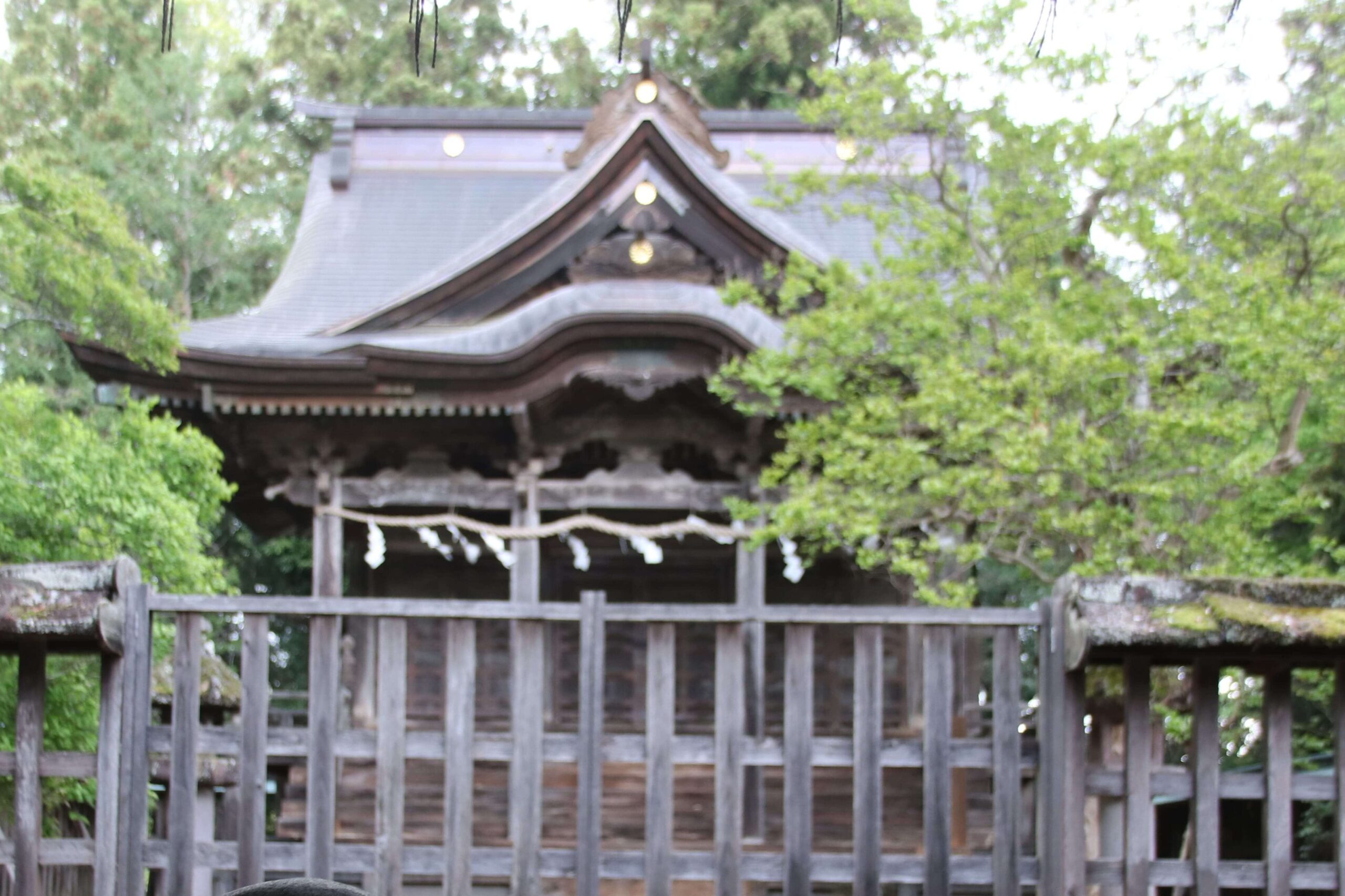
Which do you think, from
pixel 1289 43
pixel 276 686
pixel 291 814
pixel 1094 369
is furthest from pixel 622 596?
pixel 276 686

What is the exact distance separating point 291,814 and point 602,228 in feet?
18.2

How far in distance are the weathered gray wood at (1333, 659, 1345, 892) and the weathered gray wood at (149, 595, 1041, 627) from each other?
1.11 meters

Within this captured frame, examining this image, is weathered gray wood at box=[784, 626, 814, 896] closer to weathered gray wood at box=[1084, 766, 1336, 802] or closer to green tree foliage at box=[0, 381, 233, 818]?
weathered gray wood at box=[1084, 766, 1336, 802]

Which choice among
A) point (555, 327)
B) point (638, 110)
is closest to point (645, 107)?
point (638, 110)

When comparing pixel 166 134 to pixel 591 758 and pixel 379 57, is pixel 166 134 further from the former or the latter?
pixel 591 758

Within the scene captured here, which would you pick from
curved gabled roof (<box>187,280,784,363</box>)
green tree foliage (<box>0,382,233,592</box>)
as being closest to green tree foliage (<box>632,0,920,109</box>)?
curved gabled roof (<box>187,280,784,363</box>)

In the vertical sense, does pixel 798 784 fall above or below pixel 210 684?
below

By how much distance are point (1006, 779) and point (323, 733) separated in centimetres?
267

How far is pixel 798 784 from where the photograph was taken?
573 centimetres

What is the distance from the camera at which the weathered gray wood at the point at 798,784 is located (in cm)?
571

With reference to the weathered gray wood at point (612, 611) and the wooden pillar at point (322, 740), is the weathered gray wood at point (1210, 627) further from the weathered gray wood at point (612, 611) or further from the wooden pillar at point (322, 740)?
the wooden pillar at point (322, 740)

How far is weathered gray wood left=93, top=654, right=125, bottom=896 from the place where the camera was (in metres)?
5.64

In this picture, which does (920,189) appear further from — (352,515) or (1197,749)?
(1197,749)

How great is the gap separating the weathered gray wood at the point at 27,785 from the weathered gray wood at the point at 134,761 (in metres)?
0.30
